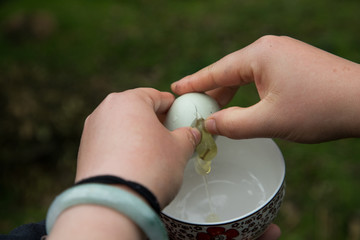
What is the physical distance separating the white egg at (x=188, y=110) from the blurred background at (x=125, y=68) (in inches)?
35.4

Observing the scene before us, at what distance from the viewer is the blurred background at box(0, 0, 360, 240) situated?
1760 mm

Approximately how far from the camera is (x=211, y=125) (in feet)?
3.18

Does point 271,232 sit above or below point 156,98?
below

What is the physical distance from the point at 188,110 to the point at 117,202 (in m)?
0.41

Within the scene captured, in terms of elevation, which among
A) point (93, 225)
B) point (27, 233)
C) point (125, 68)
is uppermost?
point (93, 225)

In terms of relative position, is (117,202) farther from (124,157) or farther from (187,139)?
(187,139)

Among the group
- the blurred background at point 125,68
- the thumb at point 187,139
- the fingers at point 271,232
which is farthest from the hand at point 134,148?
the blurred background at point 125,68

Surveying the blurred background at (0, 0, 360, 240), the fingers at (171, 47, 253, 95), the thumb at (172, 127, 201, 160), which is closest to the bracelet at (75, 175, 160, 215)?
the thumb at (172, 127, 201, 160)

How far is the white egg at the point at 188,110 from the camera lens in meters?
0.98

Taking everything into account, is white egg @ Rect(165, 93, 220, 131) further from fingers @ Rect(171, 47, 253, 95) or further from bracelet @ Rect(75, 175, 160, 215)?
bracelet @ Rect(75, 175, 160, 215)

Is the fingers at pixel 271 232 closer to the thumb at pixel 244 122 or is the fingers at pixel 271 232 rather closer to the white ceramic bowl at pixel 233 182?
the white ceramic bowl at pixel 233 182

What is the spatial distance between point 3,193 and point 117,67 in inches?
38.8

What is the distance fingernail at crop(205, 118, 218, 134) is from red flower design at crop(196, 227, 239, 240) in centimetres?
25

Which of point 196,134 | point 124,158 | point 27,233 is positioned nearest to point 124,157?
point 124,158
